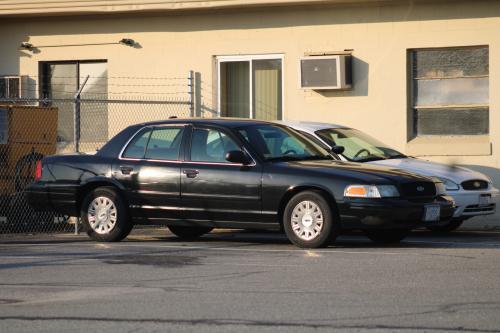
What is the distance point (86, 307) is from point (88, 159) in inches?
→ 187

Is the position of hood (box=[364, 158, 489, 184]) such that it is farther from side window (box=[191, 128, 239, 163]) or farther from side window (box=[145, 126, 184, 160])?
side window (box=[145, 126, 184, 160])

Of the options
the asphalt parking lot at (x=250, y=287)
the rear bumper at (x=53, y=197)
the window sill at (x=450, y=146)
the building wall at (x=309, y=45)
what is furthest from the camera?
the building wall at (x=309, y=45)

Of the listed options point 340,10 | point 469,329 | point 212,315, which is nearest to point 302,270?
point 212,315

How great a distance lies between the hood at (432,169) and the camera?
34.9 feet

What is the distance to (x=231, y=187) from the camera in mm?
9133

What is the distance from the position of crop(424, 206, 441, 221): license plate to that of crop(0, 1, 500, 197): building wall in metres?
4.43

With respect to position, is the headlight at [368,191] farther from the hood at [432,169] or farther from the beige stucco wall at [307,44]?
the beige stucco wall at [307,44]

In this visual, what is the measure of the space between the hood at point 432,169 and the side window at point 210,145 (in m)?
2.54

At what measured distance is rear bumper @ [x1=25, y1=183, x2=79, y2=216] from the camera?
1014 centimetres

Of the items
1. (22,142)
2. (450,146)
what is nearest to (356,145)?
(450,146)

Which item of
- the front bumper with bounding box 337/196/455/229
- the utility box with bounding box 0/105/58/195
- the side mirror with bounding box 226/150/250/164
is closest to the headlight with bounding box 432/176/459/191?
the front bumper with bounding box 337/196/455/229

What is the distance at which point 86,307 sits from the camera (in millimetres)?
5590

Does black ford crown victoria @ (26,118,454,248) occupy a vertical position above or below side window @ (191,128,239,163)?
below

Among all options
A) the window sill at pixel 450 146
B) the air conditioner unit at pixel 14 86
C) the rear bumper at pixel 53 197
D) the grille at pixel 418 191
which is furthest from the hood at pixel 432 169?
the air conditioner unit at pixel 14 86
